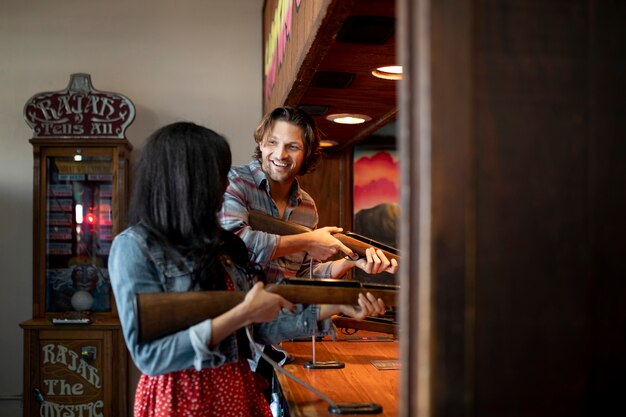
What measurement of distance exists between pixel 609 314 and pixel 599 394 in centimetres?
12

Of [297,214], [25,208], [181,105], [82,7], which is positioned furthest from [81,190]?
[297,214]

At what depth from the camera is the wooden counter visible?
1.71 meters

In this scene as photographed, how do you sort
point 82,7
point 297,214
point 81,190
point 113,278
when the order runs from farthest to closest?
point 82,7 < point 81,190 < point 297,214 < point 113,278

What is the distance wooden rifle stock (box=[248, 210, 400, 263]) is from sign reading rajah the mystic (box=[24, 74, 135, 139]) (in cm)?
222

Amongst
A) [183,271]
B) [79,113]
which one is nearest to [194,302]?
[183,271]

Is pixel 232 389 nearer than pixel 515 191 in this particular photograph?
No

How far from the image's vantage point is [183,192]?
57.4 inches

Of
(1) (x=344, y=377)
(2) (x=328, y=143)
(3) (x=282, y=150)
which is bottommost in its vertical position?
(1) (x=344, y=377)

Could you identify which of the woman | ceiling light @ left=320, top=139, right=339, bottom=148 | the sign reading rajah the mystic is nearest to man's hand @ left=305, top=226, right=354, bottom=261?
the woman

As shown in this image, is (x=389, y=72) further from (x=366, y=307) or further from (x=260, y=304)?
(x=260, y=304)

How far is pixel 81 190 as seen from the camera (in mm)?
4301

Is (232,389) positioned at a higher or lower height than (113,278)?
lower

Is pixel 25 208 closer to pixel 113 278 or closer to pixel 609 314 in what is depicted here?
pixel 113 278

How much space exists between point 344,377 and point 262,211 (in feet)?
2.47
